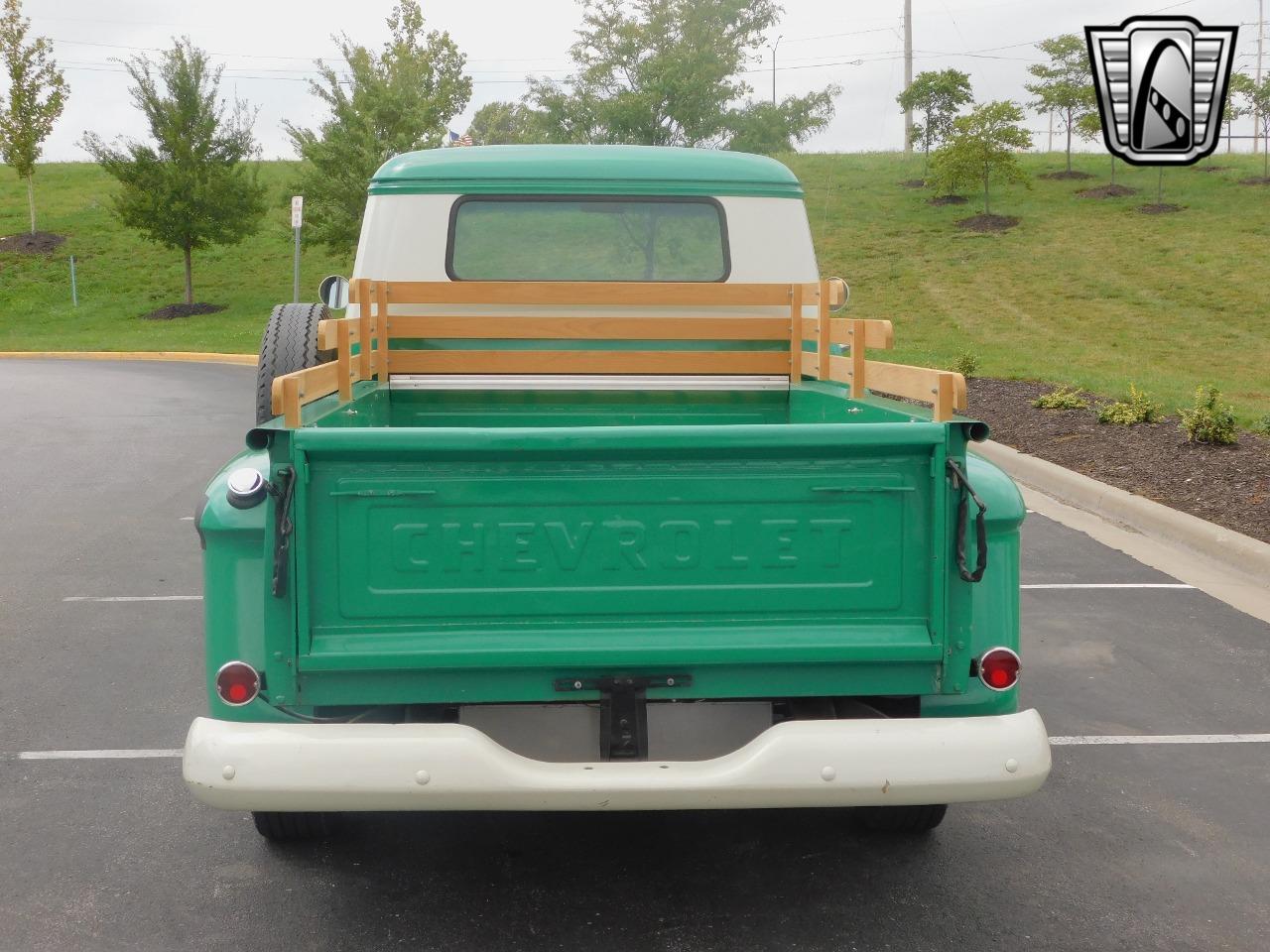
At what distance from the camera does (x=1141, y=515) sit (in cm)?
833

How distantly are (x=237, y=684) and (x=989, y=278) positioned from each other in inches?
1091

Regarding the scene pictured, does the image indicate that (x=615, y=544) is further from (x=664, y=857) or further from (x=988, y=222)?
(x=988, y=222)

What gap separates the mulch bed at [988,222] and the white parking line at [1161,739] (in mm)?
30267

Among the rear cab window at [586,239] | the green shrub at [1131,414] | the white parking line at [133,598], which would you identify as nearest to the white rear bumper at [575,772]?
the rear cab window at [586,239]

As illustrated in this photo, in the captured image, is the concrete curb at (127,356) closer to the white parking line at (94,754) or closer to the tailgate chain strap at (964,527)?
the white parking line at (94,754)

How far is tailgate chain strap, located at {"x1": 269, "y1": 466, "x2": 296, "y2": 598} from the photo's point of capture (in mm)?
2889

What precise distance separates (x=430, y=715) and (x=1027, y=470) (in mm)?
7746

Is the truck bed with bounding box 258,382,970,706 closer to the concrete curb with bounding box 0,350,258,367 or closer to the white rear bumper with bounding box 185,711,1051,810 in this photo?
the white rear bumper with bounding box 185,711,1051,810

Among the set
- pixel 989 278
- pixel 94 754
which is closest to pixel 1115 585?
pixel 94 754

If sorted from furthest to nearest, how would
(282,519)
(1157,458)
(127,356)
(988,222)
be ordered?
1. (988,222)
2. (127,356)
3. (1157,458)
4. (282,519)

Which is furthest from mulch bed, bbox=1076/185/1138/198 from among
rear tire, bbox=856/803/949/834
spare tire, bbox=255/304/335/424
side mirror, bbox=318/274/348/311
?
rear tire, bbox=856/803/949/834

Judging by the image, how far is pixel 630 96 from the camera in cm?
2991

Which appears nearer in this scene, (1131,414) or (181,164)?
(1131,414)

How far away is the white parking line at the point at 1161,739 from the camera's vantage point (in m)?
4.73
